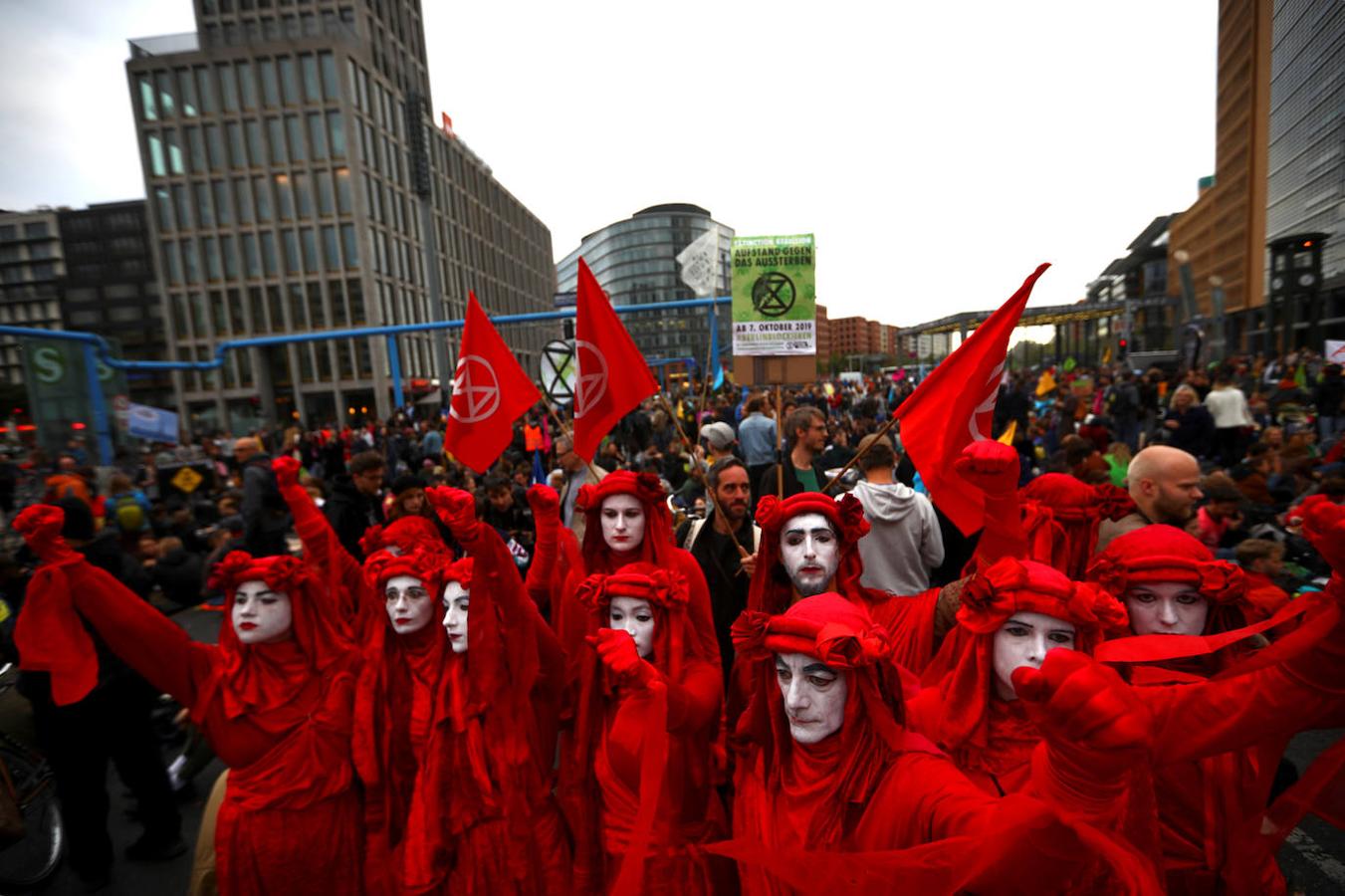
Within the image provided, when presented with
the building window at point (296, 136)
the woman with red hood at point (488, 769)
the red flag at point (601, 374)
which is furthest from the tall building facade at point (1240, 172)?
the building window at point (296, 136)

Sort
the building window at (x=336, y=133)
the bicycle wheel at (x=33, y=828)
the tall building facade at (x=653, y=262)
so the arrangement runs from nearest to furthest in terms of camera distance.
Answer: the bicycle wheel at (x=33, y=828), the building window at (x=336, y=133), the tall building facade at (x=653, y=262)

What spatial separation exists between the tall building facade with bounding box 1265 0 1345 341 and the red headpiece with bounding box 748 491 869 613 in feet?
108

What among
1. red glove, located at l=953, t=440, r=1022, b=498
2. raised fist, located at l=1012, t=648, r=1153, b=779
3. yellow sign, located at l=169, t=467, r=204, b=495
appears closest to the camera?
raised fist, located at l=1012, t=648, r=1153, b=779

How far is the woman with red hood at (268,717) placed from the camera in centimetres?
227

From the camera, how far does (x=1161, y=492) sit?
288 cm

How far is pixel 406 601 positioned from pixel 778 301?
4.88 metres

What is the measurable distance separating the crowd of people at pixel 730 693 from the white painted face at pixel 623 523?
0.01 meters

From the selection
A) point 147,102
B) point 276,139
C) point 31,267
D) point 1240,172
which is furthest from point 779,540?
point 31,267

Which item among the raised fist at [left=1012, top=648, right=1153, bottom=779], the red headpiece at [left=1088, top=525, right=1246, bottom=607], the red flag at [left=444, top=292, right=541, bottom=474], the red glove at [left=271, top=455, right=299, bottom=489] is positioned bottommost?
the red headpiece at [left=1088, top=525, right=1246, bottom=607]

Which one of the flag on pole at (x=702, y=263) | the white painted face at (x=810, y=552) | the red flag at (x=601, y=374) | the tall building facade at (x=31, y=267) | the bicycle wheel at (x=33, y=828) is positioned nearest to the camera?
the white painted face at (x=810, y=552)

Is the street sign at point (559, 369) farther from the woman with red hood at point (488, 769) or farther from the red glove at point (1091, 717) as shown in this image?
the red glove at point (1091, 717)

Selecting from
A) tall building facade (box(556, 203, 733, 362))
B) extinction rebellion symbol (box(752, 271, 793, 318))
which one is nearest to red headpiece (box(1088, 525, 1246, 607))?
extinction rebellion symbol (box(752, 271, 793, 318))

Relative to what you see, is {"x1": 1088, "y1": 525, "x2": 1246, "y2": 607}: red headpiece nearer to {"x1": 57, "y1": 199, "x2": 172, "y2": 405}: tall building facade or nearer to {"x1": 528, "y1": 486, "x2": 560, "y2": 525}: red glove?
{"x1": 528, "y1": 486, "x2": 560, "y2": 525}: red glove

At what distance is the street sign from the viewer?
746cm
